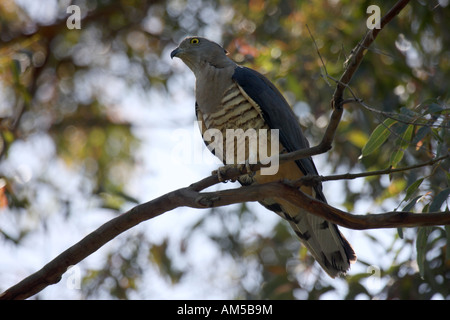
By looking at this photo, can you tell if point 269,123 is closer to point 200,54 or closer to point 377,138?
point 377,138

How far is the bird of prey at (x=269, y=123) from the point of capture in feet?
12.2

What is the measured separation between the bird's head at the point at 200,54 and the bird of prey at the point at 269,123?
2.4 inches

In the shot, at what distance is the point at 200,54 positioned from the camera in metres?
4.32

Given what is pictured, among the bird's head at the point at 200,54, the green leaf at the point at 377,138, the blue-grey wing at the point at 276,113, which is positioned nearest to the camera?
the green leaf at the point at 377,138

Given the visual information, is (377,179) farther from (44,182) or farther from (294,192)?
(44,182)

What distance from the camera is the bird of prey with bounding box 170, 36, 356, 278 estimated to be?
372 cm

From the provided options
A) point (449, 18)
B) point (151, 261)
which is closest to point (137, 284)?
point (151, 261)

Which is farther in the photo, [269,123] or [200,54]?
[200,54]

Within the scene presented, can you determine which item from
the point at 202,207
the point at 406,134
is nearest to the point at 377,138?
the point at 406,134

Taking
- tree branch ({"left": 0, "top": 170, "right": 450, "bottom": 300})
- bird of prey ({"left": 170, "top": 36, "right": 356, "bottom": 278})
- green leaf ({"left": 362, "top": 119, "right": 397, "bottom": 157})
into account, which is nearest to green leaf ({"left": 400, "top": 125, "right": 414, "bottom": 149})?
green leaf ({"left": 362, "top": 119, "right": 397, "bottom": 157})

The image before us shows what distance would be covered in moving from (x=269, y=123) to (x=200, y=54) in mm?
991

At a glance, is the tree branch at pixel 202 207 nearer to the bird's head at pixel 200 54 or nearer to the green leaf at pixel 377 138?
the green leaf at pixel 377 138

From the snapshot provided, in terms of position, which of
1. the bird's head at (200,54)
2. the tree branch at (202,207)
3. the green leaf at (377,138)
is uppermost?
the bird's head at (200,54)

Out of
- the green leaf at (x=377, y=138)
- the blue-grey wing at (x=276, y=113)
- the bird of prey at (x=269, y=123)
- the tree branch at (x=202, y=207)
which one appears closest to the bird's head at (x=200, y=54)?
the bird of prey at (x=269, y=123)
